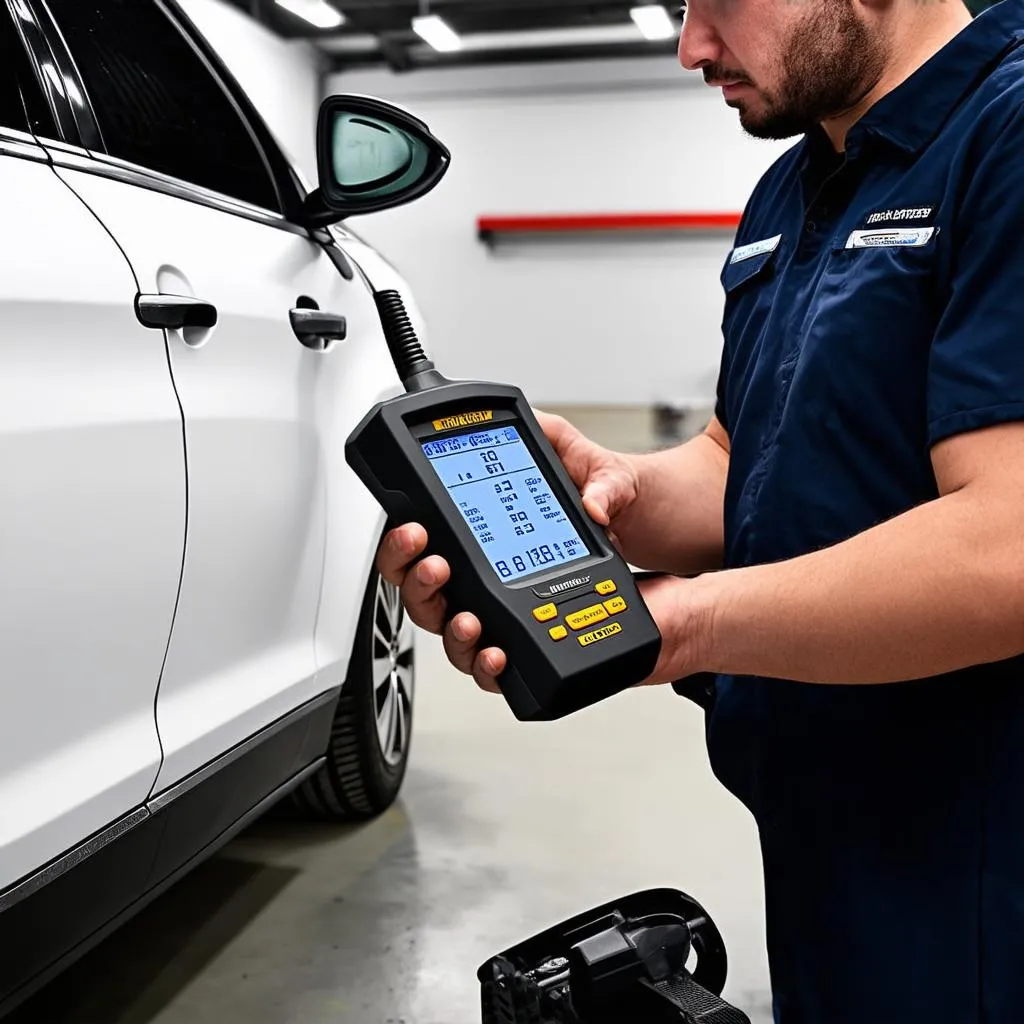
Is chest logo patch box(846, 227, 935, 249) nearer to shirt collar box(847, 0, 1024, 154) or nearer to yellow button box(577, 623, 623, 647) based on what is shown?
shirt collar box(847, 0, 1024, 154)

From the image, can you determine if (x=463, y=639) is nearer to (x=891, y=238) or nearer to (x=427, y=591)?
(x=427, y=591)

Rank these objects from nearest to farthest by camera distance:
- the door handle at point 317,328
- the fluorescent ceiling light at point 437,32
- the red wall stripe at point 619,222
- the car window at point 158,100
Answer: the car window at point 158,100 → the door handle at point 317,328 → the fluorescent ceiling light at point 437,32 → the red wall stripe at point 619,222

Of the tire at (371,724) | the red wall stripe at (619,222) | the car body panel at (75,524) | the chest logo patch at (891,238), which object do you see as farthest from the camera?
the red wall stripe at (619,222)

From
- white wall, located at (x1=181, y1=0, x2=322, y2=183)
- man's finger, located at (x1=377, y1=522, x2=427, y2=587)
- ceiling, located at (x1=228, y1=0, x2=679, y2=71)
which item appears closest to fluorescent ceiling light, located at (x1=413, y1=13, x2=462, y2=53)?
ceiling, located at (x1=228, y1=0, x2=679, y2=71)

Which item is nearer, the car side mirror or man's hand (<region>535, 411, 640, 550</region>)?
man's hand (<region>535, 411, 640, 550</region>)

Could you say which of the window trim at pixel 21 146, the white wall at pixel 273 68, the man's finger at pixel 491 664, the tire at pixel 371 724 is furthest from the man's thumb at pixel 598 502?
the white wall at pixel 273 68

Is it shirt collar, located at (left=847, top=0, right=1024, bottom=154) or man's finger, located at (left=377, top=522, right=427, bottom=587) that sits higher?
shirt collar, located at (left=847, top=0, right=1024, bottom=154)

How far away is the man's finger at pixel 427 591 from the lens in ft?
2.77

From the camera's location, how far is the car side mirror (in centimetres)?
158

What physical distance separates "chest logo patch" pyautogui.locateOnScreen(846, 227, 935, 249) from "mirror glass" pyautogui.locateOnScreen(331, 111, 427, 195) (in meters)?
0.84

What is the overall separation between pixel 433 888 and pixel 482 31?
8885 millimetres

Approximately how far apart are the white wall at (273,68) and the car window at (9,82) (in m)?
7.14

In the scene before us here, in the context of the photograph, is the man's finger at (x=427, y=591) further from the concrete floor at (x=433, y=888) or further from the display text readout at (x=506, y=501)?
the concrete floor at (x=433, y=888)

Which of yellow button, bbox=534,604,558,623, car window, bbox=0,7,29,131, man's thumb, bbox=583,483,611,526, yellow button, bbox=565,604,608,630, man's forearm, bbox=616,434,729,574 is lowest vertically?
man's forearm, bbox=616,434,729,574
